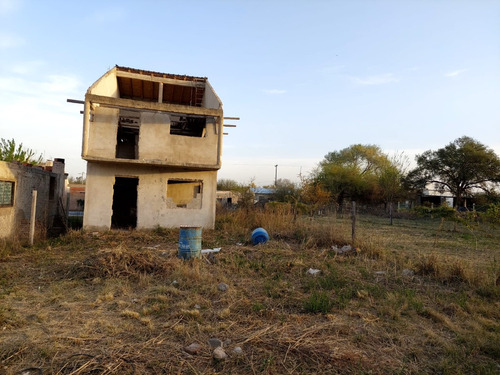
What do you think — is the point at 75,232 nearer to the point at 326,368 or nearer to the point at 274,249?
the point at 274,249

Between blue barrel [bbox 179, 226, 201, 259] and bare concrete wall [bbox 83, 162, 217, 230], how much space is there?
5.22 metres

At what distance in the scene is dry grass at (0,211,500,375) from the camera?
3.48 meters

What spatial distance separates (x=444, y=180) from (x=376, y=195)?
314 inches

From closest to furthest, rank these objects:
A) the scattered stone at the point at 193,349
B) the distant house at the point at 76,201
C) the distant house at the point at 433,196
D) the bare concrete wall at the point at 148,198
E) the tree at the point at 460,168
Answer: the scattered stone at the point at 193,349, the bare concrete wall at the point at 148,198, the distant house at the point at 76,201, the tree at the point at 460,168, the distant house at the point at 433,196

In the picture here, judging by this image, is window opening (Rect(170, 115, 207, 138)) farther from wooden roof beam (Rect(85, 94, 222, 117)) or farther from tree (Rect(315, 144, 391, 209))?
tree (Rect(315, 144, 391, 209))

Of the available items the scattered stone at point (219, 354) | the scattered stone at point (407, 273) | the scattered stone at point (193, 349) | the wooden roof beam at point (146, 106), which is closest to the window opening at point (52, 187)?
the wooden roof beam at point (146, 106)

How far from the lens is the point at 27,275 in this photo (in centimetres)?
660

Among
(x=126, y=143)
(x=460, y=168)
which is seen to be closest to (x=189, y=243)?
(x=126, y=143)

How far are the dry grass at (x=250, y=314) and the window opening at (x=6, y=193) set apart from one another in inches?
77.2

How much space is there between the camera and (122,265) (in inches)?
259

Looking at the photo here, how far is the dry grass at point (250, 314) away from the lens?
3477 mm

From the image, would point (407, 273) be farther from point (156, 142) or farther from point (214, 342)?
point (156, 142)

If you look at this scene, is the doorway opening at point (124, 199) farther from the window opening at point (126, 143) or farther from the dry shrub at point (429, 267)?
the dry shrub at point (429, 267)

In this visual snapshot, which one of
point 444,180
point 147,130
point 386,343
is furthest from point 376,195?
point 386,343
